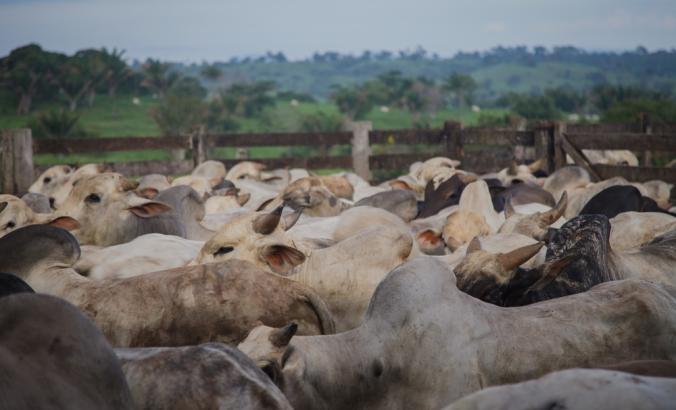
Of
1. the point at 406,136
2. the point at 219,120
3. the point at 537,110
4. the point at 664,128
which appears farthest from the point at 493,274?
the point at 219,120

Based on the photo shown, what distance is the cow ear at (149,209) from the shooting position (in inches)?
287

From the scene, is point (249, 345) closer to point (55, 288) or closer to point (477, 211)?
point (55, 288)

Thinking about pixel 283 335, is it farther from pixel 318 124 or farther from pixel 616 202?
pixel 318 124

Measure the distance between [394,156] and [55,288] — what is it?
11.6m

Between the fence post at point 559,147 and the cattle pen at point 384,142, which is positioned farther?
the fence post at point 559,147

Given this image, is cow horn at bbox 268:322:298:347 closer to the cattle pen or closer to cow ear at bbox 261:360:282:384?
cow ear at bbox 261:360:282:384

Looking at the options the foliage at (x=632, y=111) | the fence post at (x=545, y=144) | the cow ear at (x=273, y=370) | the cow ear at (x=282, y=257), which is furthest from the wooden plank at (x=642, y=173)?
the foliage at (x=632, y=111)

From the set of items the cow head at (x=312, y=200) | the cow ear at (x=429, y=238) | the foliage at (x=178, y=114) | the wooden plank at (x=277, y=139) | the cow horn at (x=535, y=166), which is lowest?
the foliage at (x=178, y=114)

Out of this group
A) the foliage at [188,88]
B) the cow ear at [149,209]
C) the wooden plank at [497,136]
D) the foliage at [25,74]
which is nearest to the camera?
the cow ear at [149,209]

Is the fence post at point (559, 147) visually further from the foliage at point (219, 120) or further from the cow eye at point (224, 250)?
the foliage at point (219, 120)

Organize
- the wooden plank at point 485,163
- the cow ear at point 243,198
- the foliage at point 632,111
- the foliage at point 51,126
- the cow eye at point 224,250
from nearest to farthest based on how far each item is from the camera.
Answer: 1. the cow eye at point 224,250
2. the cow ear at point 243,198
3. the wooden plank at point 485,163
4. the foliage at point 632,111
5. the foliage at point 51,126

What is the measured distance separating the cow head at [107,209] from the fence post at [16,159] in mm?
6674

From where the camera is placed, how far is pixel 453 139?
16500 mm

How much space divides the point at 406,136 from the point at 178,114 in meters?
72.2
